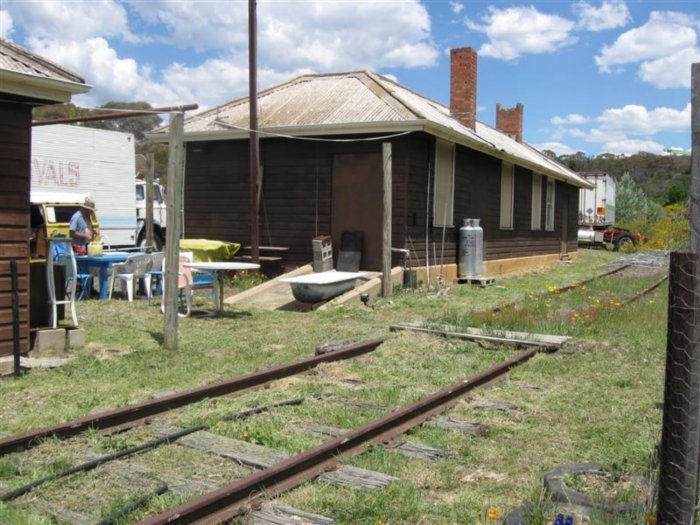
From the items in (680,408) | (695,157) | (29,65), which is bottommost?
(680,408)

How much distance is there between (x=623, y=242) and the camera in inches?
1380

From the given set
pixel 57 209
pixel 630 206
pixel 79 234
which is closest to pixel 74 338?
pixel 79 234

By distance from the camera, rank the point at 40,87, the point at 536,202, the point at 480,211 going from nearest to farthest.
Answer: the point at 40,87 < the point at 480,211 < the point at 536,202

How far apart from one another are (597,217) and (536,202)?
14.6m

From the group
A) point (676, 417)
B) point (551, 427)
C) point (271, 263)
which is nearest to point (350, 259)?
point (271, 263)

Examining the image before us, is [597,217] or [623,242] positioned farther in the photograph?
[597,217]

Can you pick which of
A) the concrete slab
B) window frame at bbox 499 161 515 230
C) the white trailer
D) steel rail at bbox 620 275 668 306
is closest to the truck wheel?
the white trailer

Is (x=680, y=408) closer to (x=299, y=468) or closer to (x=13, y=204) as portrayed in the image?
(x=299, y=468)

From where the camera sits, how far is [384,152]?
13.2 meters

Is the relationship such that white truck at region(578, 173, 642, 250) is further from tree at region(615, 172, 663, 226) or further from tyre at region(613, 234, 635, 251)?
tree at region(615, 172, 663, 226)

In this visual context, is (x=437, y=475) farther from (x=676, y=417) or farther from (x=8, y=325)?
(x=8, y=325)

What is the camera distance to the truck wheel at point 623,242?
33.9 meters

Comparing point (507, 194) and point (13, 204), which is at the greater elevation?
point (507, 194)

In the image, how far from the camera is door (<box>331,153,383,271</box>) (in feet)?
48.8
